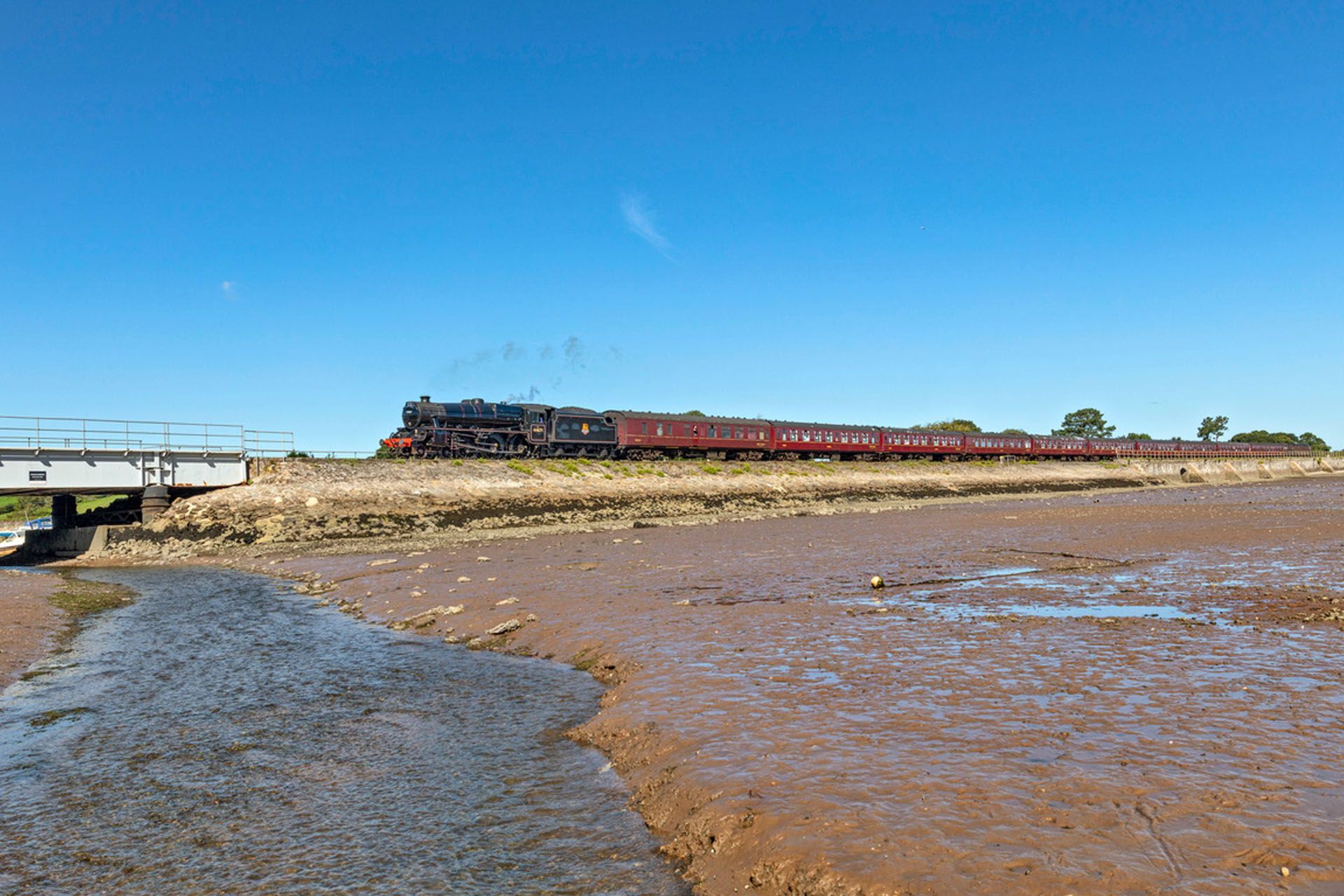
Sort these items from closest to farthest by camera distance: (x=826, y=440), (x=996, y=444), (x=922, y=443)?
(x=826, y=440), (x=922, y=443), (x=996, y=444)

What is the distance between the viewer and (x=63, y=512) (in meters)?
33.1

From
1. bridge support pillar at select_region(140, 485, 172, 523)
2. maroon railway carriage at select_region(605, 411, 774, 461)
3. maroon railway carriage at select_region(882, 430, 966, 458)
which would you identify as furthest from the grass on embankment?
maroon railway carriage at select_region(882, 430, 966, 458)

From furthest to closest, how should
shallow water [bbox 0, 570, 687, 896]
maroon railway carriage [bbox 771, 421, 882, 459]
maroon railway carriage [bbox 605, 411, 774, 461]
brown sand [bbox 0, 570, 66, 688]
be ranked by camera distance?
maroon railway carriage [bbox 771, 421, 882, 459] → maroon railway carriage [bbox 605, 411, 774, 461] → brown sand [bbox 0, 570, 66, 688] → shallow water [bbox 0, 570, 687, 896]

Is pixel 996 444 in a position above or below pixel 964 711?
above

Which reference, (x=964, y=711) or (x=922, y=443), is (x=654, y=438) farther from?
(x=964, y=711)

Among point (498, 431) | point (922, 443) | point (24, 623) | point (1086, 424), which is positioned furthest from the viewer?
point (1086, 424)

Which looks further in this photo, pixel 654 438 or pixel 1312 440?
pixel 1312 440

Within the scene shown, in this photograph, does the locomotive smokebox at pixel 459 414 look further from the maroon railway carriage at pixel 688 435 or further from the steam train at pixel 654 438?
the maroon railway carriage at pixel 688 435

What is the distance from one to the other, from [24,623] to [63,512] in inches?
835

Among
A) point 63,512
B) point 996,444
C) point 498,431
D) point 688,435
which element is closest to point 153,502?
point 63,512

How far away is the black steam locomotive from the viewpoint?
45594 mm

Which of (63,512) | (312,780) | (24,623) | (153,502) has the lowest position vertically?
(24,623)

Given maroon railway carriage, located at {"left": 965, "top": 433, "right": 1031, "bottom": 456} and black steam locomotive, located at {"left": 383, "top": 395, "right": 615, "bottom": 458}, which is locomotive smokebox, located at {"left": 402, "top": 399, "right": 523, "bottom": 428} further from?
maroon railway carriage, located at {"left": 965, "top": 433, "right": 1031, "bottom": 456}

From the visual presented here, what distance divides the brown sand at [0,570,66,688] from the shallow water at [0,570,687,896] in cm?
83
